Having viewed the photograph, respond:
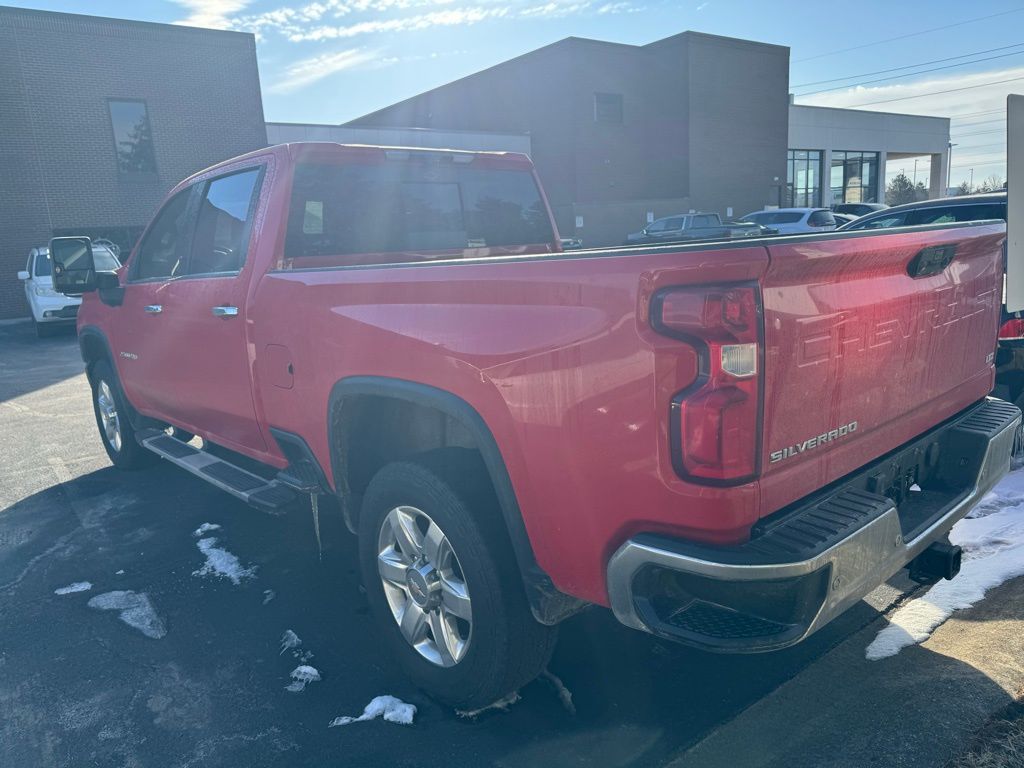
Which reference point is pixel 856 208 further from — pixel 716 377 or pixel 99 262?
pixel 716 377

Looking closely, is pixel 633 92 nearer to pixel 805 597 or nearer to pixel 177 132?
pixel 177 132

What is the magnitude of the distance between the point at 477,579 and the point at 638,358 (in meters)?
1.00

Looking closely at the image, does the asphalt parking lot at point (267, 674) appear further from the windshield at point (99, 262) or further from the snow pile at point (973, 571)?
the windshield at point (99, 262)

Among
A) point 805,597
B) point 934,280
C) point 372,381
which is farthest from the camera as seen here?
point 372,381

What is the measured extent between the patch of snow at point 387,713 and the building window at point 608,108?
35.7 metres

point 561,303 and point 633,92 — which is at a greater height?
point 633,92

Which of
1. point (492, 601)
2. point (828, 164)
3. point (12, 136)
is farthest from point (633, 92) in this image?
point (492, 601)

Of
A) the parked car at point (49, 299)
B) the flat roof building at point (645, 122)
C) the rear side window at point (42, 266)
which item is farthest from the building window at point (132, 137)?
Answer: the flat roof building at point (645, 122)

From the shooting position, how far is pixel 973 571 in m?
3.64

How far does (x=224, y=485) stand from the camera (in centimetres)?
400

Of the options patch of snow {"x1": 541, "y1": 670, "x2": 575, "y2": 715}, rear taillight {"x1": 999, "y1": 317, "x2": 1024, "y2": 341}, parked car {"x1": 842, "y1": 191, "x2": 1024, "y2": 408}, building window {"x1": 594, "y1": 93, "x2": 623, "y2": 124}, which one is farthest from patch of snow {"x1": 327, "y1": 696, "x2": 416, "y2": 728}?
building window {"x1": 594, "y1": 93, "x2": 623, "y2": 124}

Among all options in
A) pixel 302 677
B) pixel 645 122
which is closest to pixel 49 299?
pixel 302 677

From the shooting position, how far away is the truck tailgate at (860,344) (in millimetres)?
2031

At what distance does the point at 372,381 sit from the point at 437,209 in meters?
1.73
